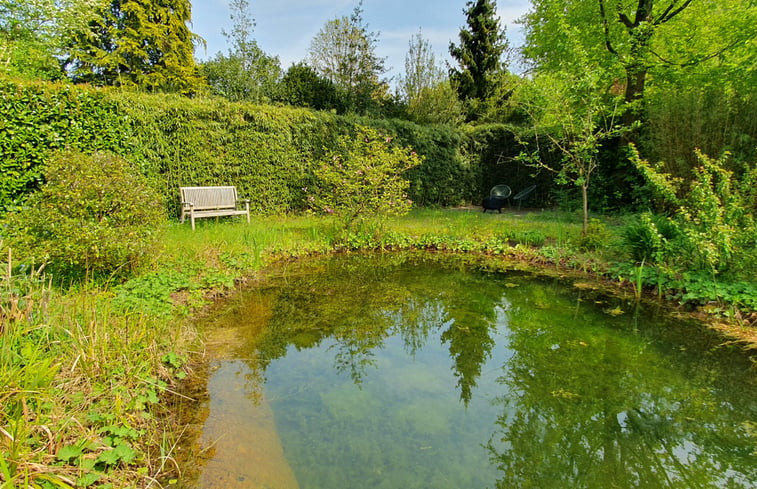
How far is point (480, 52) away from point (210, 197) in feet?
53.9

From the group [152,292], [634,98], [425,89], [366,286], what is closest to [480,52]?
[425,89]

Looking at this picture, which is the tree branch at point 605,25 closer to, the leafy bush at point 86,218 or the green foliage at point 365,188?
the green foliage at point 365,188

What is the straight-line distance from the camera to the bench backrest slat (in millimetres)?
7371

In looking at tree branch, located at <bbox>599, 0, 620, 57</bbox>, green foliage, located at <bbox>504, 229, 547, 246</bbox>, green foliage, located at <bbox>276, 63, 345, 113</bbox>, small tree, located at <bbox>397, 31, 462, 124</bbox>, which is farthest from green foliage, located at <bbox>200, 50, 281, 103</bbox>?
green foliage, located at <bbox>504, 229, 547, 246</bbox>

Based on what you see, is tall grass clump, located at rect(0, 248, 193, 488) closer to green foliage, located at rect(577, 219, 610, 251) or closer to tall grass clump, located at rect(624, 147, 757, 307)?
tall grass clump, located at rect(624, 147, 757, 307)

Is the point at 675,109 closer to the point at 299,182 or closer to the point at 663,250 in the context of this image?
the point at 663,250

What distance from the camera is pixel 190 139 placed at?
25.3 feet

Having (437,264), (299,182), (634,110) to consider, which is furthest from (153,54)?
(634,110)

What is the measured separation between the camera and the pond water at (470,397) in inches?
72.9

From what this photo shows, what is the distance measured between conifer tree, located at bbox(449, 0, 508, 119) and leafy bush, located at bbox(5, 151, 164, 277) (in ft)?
56.2

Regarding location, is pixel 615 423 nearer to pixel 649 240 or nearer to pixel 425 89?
pixel 649 240

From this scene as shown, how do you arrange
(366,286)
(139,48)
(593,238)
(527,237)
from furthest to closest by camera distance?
(139,48), (527,237), (593,238), (366,286)

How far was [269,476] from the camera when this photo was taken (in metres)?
1.79

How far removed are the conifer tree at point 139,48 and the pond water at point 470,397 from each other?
15.6 m
